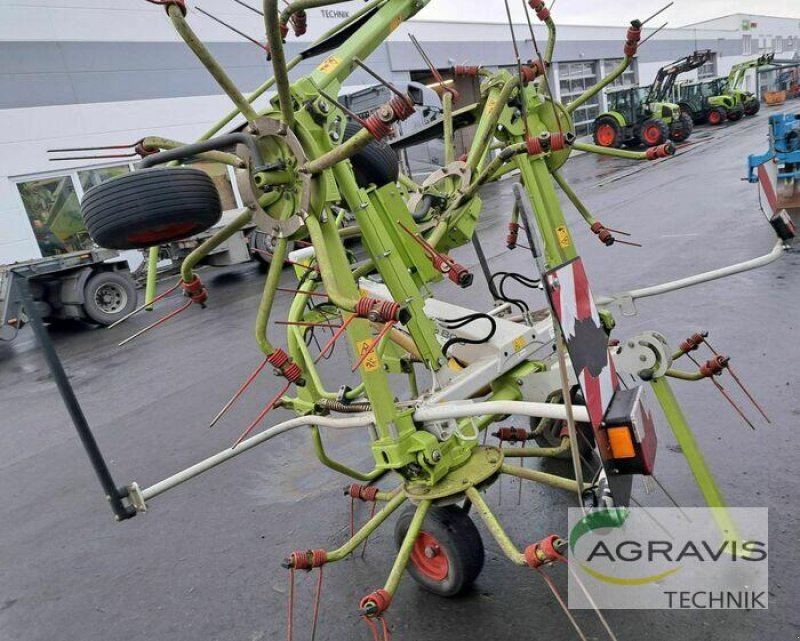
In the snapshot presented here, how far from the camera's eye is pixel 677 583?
271cm

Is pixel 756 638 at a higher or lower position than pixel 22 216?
lower

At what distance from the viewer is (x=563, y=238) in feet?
14.4

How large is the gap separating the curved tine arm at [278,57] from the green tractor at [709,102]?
2922 cm

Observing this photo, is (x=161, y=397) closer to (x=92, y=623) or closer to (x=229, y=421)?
(x=229, y=421)

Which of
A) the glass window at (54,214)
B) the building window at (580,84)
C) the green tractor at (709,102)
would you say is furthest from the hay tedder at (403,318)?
the building window at (580,84)

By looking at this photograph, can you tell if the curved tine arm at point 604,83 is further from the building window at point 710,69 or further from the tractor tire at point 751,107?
the building window at point 710,69

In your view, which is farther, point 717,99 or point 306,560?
point 717,99

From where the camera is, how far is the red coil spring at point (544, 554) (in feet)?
7.09

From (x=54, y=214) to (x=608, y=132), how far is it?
1975 cm

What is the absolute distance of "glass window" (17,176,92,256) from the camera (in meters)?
14.6

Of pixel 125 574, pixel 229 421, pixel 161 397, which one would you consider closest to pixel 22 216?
pixel 161 397

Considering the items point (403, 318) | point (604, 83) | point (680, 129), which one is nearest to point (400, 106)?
point (403, 318)

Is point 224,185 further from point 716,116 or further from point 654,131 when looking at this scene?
point 716,116

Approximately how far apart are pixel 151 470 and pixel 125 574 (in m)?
1.41
